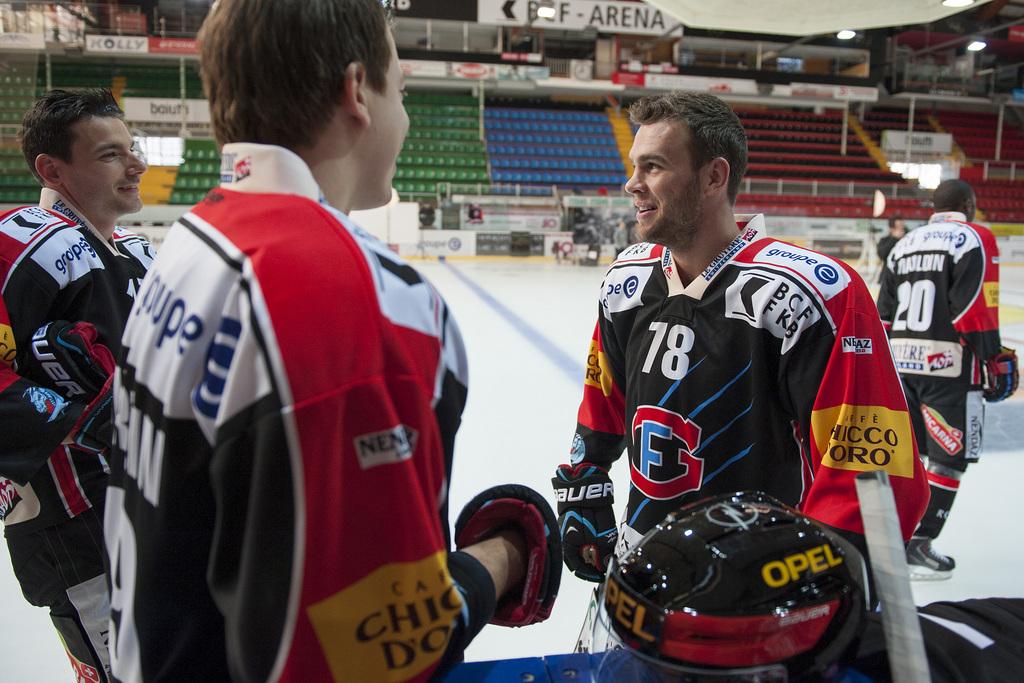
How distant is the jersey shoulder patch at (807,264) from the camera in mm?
1376

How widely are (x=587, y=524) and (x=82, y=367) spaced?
1.18m

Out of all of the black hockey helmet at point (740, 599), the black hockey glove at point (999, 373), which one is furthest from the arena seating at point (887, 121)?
the black hockey helmet at point (740, 599)

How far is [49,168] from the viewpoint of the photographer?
188 centimetres

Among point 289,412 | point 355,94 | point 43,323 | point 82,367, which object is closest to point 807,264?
point 355,94

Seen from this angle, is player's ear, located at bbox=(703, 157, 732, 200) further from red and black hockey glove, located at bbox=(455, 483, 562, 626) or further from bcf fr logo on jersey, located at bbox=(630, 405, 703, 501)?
red and black hockey glove, located at bbox=(455, 483, 562, 626)

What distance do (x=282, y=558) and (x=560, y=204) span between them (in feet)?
60.6

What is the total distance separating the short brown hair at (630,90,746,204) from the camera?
1587 mm

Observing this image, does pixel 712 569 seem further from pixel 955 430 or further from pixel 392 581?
pixel 955 430

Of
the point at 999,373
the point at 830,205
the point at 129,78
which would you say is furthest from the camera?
the point at 129,78

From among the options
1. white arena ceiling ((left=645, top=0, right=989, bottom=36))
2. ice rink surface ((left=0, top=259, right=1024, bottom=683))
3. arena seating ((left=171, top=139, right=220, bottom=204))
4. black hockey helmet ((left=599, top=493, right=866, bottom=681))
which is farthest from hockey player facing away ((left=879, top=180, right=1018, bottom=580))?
arena seating ((left=171, top=139, right=220, bottom=204))

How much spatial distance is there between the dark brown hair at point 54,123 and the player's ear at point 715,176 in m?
1.49

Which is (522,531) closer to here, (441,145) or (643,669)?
(643,669)

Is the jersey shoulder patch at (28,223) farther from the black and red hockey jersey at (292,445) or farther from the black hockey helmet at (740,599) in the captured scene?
the black hockey helmet at (740,599)

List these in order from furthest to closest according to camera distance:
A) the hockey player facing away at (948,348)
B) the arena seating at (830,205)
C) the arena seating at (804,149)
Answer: the arena seating at (804,149)
the arena seating at (830,205)
the hockey player facing away at (948,348)
